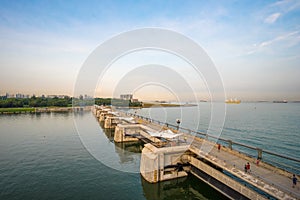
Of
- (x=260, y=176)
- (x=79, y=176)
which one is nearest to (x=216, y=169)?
(x=260, y=176)

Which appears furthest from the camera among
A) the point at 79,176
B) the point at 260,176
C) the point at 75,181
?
the point at 79,176

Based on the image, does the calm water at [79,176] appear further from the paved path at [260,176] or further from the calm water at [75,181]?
the paved path at [260,176]

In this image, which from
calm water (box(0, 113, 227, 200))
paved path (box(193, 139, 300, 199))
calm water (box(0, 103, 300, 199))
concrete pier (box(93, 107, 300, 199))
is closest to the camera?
paved path (box(193, 139, 300, 199))

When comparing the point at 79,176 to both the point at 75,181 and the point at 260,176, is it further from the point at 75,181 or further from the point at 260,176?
the point at 260,176

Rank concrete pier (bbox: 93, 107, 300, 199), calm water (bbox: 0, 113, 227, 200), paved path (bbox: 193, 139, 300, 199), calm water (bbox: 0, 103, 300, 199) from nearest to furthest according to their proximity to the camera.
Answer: paved path (bbox: 193, 139, 300, 199) < concrete pier (bbox: 93, 107, 300, 199) < calm water (bbox: 0, 113, 227, 200) < calm water (bbox: 0, 103, 300, 199)

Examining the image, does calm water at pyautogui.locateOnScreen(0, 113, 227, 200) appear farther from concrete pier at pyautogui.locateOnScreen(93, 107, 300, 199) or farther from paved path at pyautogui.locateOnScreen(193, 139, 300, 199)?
paved path at pyautogui.locateOnScreen(193, 139, 300, 199)

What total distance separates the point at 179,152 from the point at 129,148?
1576 cm

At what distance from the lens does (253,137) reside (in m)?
41.4

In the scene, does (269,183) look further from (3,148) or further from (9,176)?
(3,148)

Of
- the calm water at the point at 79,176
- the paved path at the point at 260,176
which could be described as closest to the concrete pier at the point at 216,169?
the paved path at the point at 260,176

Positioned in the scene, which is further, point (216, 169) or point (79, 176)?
point (79, 176)

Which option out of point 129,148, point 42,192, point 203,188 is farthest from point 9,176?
point 203,188

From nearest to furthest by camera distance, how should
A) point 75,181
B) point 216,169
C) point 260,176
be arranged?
point 260,176, point 216,169, point 75,181

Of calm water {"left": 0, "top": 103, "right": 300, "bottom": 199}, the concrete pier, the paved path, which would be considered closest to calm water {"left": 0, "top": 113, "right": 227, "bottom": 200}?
calm water {"left": 0, "top": 103, "right": 300, "bottom": 199}
